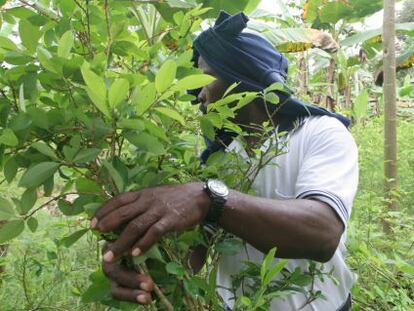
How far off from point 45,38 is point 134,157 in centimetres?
31

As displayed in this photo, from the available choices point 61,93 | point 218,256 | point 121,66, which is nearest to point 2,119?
point 61,93

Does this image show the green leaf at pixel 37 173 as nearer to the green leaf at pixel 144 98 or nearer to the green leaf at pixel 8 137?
the green leaf at pixel 8 137

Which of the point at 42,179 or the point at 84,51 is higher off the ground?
the point at 84,51

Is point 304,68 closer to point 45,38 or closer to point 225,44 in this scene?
point 225,44

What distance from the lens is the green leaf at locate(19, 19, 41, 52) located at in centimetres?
78

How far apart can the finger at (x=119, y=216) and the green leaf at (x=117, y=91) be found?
0.55 feet

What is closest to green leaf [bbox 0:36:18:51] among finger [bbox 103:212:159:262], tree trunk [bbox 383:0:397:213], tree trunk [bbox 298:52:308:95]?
finger [bbox 103:212:159:262]

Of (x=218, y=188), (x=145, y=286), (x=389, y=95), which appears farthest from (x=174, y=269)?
(x=389, y=95)

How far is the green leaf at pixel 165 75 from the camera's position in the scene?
70cm

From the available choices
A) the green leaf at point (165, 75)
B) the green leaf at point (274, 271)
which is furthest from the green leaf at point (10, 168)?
the green leaf at point (274, 271)

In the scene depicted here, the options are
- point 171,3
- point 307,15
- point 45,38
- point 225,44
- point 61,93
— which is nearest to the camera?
point 61,93

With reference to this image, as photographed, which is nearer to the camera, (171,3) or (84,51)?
(84,51)

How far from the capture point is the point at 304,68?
20.6ft

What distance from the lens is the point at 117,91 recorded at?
2.21 feet
